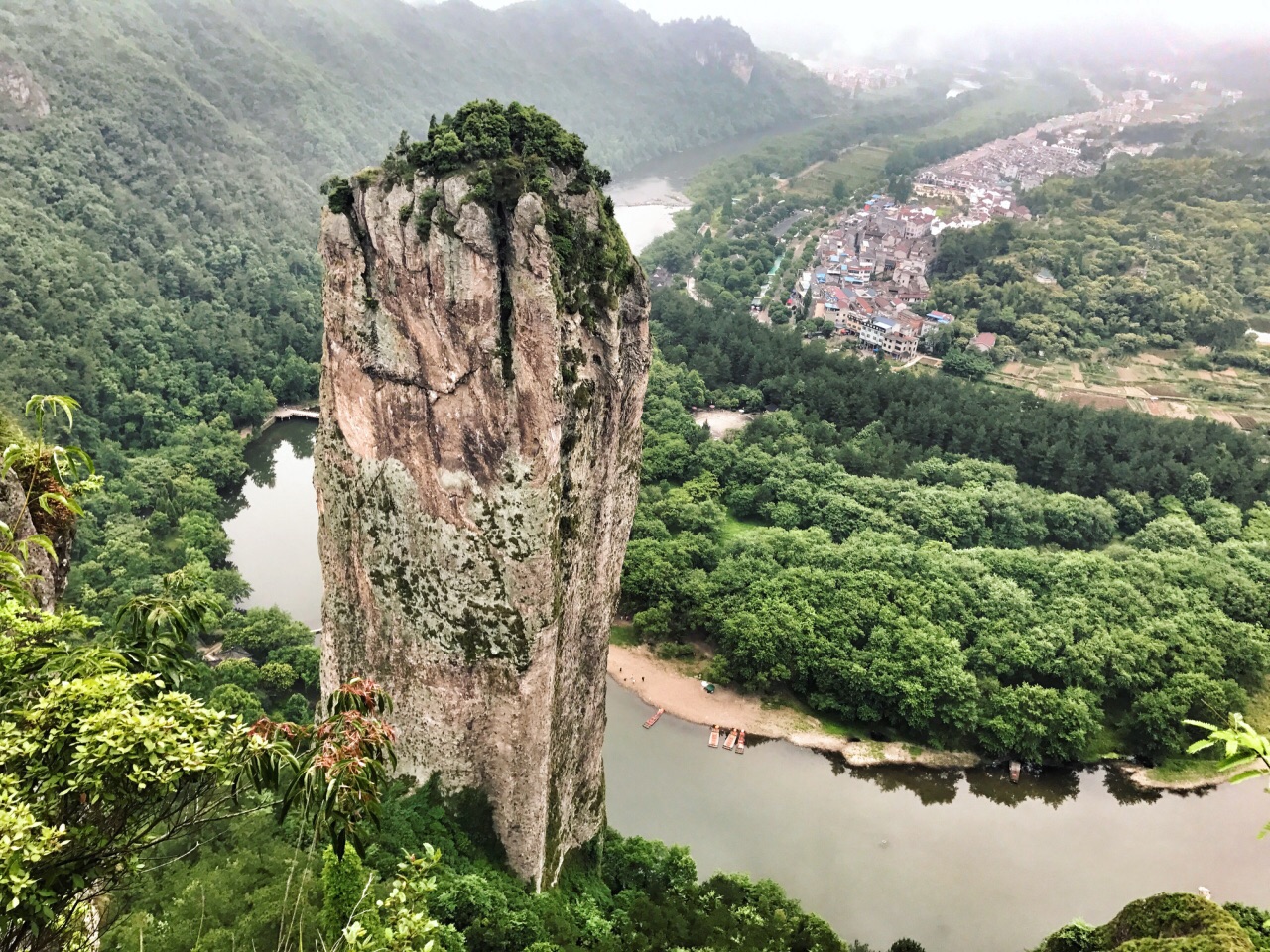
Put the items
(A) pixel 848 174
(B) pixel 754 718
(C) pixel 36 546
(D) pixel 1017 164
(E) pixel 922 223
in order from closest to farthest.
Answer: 1. (C) pixel 36 546
2. (B) pixel 754 718
3. (E) pixel 922 223
4. (D) pixel 1017 164
5. (A) pixel 848 174

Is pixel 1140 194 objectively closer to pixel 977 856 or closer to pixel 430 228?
pixel 977 856

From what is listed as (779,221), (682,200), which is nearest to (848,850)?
(779,221)

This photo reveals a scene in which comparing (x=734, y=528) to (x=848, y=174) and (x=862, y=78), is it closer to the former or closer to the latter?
(x=848, y=174)

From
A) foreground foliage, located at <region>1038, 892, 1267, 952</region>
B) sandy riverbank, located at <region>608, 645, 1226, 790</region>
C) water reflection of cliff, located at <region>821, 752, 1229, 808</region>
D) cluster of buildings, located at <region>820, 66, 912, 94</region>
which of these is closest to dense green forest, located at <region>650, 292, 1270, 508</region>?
sandy riverbank, located at <region>608, 645, 1226, 790</region>

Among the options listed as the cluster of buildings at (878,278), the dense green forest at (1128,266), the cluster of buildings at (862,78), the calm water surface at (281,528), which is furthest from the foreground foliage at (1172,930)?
the cluster of buildings at (862,78)

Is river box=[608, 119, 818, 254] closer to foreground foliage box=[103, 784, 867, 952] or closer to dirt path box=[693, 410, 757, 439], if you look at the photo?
dirt path box=[693, 410, 757, 439]

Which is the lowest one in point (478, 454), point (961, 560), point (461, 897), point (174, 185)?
point (961, 560)

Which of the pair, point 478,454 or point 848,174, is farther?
point 848,174

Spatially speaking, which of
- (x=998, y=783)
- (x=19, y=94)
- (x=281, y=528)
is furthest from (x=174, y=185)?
(x=998, y=783)

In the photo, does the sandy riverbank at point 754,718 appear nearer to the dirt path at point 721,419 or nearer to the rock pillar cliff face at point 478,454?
the rock pillar cliff face at point 478,454
